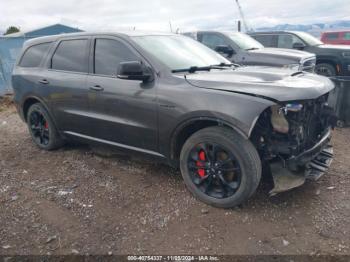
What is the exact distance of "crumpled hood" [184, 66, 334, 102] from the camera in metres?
2.93

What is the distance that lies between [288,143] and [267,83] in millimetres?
602

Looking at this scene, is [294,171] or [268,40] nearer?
[294,171]

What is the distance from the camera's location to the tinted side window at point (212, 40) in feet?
28.3

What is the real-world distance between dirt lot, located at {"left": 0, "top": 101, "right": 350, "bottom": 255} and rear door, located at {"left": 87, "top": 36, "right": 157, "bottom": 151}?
1.88 ft

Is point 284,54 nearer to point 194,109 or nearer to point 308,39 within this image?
point 308,39

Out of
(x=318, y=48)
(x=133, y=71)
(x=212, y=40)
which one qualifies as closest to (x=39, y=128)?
(x=133, y=71)

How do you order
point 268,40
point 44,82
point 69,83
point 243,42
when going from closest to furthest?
point 69,83, point 44,82, point 243,42, point 268,40

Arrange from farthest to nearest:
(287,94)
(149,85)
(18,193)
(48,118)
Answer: (48,118)
(18,193)
(149,85)
(287,94)

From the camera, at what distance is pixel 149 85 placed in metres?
3.54

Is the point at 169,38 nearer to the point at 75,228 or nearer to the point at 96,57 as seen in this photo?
the point at 96,57

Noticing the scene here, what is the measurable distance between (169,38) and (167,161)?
5.40 feet

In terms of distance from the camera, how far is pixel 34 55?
5.00 m

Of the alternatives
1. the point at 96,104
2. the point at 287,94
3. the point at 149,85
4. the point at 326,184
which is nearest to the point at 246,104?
the point at 287,94

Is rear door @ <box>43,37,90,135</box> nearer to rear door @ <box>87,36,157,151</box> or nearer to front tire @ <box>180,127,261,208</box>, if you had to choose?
rear door @ <box>87,36,157,151</box>
